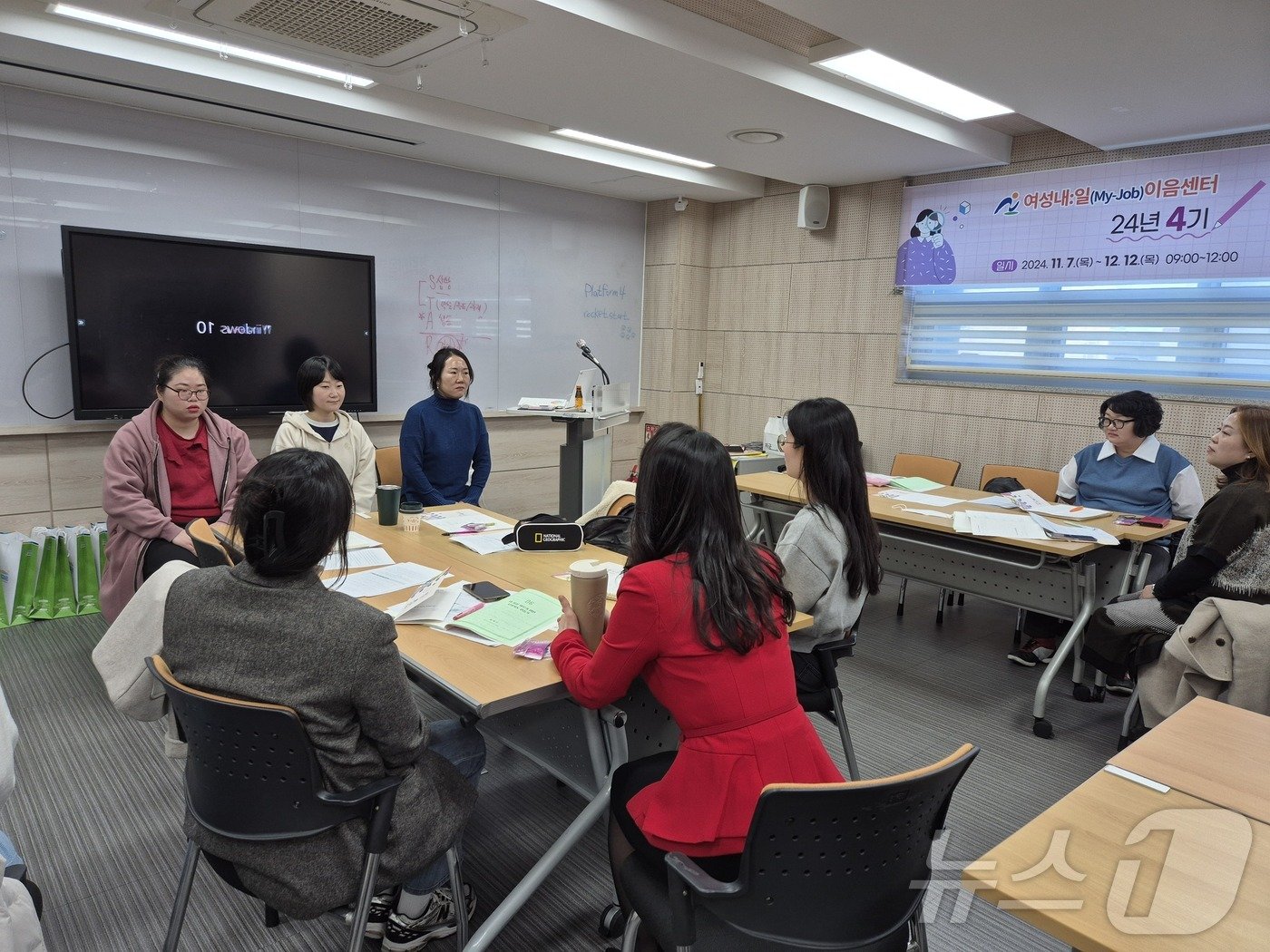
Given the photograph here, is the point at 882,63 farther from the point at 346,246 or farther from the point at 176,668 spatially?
the point at 176,668

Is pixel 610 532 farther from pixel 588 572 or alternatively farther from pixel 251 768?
pixel 251 768

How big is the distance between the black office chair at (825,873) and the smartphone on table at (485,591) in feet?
3.37

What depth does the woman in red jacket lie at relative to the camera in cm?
151

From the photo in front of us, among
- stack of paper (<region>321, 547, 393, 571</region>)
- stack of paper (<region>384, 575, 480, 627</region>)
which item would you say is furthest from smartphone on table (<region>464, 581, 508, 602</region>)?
stack of paper (<region>321, 547, 393, 571</region>)

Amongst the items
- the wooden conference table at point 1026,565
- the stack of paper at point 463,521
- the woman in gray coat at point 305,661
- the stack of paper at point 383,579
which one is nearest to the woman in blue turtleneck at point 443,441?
the stack of paper at point 463,521

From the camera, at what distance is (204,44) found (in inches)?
141

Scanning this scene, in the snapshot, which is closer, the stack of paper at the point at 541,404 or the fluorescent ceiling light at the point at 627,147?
the stack of paper at the point at 541,404

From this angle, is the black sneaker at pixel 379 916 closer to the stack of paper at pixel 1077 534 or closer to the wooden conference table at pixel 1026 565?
the wooden conference table at pixel 1026 565

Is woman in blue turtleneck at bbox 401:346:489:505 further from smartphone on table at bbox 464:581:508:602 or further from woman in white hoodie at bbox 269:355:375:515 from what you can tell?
smartphone on table at bbox 464:581:508:602

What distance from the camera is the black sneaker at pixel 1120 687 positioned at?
354 cm

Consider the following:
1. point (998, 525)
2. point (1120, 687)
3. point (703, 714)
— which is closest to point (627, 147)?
point (998, 525)

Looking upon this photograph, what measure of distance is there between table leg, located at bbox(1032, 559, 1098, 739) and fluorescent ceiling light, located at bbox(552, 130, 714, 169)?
3.43 m

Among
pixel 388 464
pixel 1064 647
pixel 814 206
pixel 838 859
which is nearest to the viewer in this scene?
pixel 838 859

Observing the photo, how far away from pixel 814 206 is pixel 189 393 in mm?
4210
